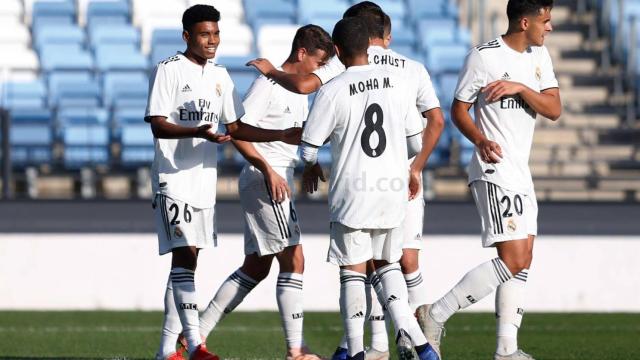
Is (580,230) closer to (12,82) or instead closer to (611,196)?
(611,196)

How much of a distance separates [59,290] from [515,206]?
6921 millimetres

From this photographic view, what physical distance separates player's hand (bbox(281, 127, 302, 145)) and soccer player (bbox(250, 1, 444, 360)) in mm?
247

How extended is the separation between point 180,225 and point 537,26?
8.11 ft

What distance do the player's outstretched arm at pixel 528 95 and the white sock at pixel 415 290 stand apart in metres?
1.49

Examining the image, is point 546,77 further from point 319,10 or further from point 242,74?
point 319,10

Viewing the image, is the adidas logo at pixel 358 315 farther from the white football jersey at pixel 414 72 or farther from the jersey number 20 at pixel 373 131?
the white football jersey at pixel 414 72

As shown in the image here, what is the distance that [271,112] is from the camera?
28.9 ft

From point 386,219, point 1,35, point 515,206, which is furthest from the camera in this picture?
point 1,35

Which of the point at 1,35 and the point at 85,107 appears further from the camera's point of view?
the point at 1,35

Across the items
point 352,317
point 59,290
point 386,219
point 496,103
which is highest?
point 496,103

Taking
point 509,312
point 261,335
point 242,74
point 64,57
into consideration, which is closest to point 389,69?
point 509,312

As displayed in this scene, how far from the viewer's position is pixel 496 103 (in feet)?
27.1

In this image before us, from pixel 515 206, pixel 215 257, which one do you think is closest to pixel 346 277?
pixel 515 206

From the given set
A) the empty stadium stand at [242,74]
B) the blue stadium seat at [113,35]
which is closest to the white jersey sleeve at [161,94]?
the empty stadium stand at [242,74]
